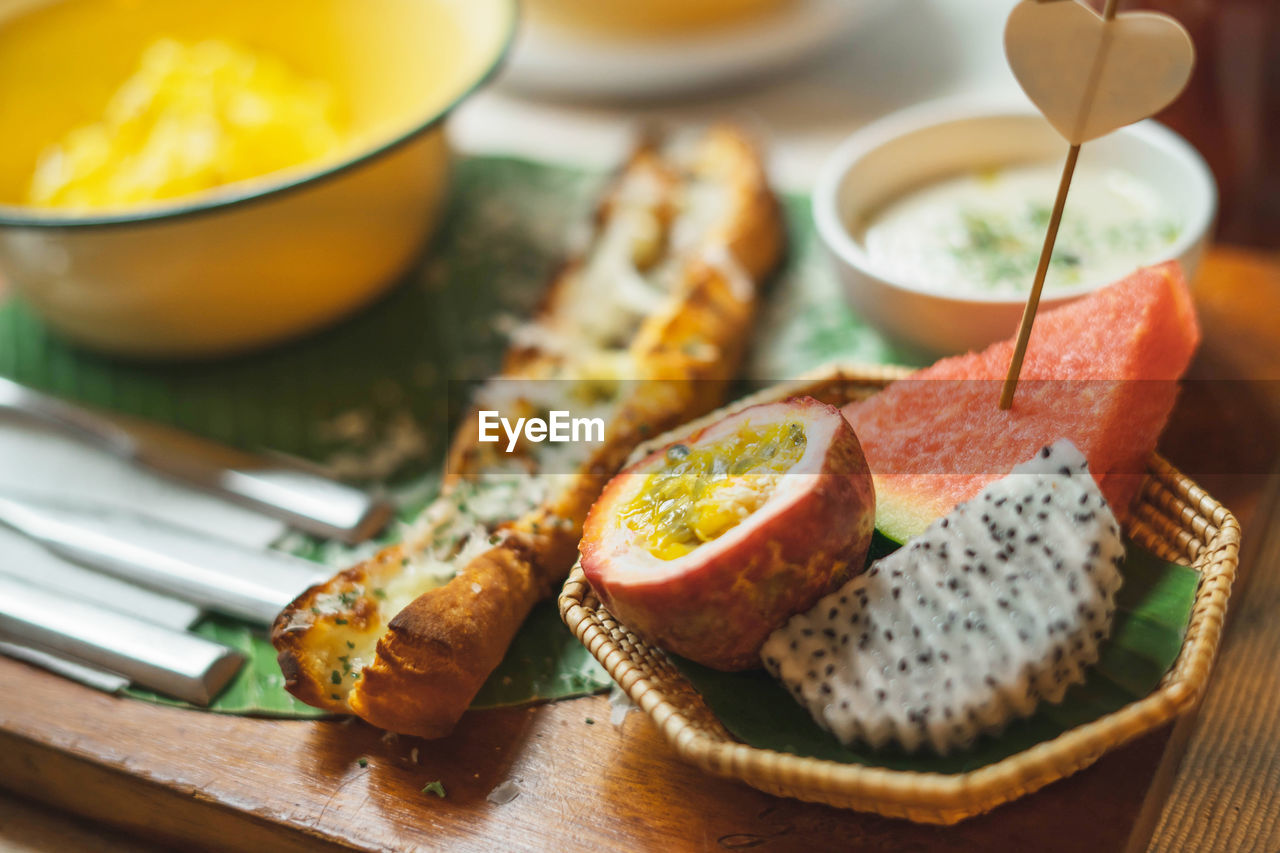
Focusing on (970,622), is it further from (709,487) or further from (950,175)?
(950,175)

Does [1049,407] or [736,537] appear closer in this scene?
[736,537]

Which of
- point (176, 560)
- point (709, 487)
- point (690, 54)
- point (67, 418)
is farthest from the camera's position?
point (690, 54)

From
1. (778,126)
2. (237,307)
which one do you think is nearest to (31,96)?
(237,307)

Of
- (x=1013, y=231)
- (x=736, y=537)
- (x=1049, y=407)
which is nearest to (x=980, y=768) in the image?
(x=736, y=537)

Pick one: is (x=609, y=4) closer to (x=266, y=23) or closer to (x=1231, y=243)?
(x=266, y=23)

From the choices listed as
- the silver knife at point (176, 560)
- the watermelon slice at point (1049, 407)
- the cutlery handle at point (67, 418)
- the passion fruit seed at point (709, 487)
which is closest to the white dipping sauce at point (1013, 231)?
the watermelon slice at point (1049, 407)

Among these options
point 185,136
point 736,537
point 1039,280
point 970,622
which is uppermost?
point 185,136
